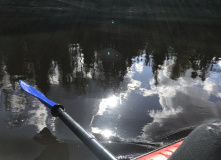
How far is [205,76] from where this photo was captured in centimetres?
952

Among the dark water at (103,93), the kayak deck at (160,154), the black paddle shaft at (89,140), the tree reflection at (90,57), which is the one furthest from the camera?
the tree reflection at (90,57)

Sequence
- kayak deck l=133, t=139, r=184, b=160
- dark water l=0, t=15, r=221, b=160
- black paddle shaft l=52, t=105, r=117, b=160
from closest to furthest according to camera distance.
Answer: black paddle shaft l=52, t=105, r=117, b=160 < kayak deck l=133, t=139, r=184, b=160 < dark water l=0, t=15, r=221, b=160

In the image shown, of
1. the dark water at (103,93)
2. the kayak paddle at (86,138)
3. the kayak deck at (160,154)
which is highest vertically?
the kayak paddle at (86,138)

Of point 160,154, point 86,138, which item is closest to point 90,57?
Result: point 160,154

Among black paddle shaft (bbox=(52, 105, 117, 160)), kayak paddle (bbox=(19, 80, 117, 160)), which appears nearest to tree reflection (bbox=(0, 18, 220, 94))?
kayak paddle (bbox=(19, 80, 117, 160))

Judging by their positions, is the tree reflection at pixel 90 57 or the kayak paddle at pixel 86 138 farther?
the tree reflection at pixel 90 57

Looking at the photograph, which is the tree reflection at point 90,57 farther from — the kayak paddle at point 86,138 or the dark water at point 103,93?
the kayak paddle at point 86,138

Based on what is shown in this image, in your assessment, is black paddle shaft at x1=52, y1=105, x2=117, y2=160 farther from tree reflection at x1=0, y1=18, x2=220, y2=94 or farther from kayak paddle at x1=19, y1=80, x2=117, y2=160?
tree reflection at x1=0, y1=18, x2=220, y2=94

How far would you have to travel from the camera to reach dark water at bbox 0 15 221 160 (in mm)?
5037

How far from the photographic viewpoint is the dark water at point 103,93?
5.04 m

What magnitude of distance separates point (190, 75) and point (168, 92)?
247cm

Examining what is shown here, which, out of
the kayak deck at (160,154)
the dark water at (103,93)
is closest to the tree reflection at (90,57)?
the dark water at (103,93)

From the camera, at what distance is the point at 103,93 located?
24.6 feet

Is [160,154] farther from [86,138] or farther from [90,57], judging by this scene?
[90,57]
